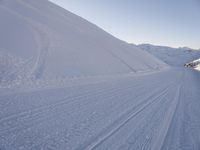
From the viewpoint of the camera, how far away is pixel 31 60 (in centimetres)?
1209

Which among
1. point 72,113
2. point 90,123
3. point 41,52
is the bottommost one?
point 90,123

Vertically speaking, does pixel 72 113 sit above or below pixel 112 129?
above

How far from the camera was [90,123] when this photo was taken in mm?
5953

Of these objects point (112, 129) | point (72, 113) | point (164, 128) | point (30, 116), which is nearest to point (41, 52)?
point (72, 113)

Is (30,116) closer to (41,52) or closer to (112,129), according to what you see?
(112,129)

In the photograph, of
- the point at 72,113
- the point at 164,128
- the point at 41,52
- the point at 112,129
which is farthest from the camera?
the point at 41,52

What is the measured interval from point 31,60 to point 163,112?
703cm

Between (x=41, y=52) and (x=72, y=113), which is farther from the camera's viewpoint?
(x=41, y=52)

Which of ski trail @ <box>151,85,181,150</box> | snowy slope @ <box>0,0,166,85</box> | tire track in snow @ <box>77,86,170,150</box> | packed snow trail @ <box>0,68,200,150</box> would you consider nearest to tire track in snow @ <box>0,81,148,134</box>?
packed snow trail @ <box>0,68,200,150</box>

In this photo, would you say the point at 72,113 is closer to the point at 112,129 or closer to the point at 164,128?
the point at 112,129

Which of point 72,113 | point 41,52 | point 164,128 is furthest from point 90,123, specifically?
point 41,52

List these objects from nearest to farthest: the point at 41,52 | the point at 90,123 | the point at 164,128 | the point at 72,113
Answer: the point at 90,123
the point at 164,128
the point at 72,113
the point at 41,52

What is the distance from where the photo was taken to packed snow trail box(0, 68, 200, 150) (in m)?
4.74

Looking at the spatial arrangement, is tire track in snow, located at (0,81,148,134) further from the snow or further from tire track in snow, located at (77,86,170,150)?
tire track in snow, located at (77,86,170,150)
